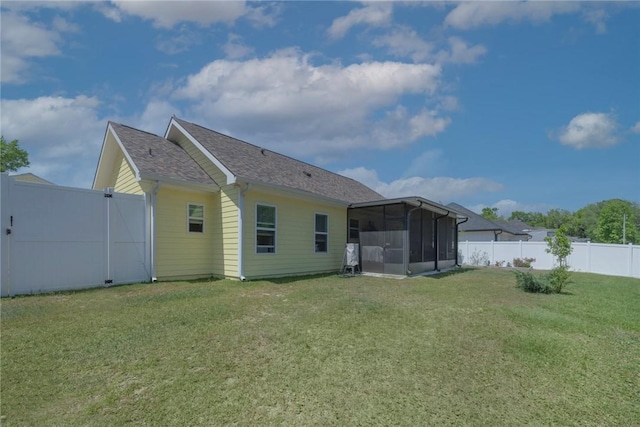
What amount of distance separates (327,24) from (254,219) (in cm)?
624

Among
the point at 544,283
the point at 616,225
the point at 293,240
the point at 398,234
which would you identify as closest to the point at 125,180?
the point at 293,240

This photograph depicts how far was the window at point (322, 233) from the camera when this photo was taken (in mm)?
12711

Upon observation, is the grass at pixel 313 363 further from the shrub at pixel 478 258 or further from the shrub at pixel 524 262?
the shrub at pixel 478 258

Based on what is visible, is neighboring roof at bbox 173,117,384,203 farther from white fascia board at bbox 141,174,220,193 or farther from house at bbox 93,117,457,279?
white fascia board at bbox 141,174,220,193

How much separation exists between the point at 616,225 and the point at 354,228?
204ft

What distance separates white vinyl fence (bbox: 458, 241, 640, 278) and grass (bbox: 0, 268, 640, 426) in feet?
37.1

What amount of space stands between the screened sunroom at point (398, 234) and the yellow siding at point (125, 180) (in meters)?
7.91

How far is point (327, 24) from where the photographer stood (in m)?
9.83

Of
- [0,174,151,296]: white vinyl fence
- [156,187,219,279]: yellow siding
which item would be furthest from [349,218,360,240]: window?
[0,174,151,296]: white vinyl fence

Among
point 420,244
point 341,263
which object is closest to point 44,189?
point 341,263

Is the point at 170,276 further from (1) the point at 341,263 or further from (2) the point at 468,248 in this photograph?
(2) the point at 468,248

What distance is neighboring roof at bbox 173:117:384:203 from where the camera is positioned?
10.7 meters

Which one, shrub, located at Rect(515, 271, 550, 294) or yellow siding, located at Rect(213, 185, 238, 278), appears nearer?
shrub, located at Rect(515, 271, 550, 294)

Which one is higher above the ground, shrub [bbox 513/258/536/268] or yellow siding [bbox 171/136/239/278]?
yellow siding [bbox 171/136/239/278]
